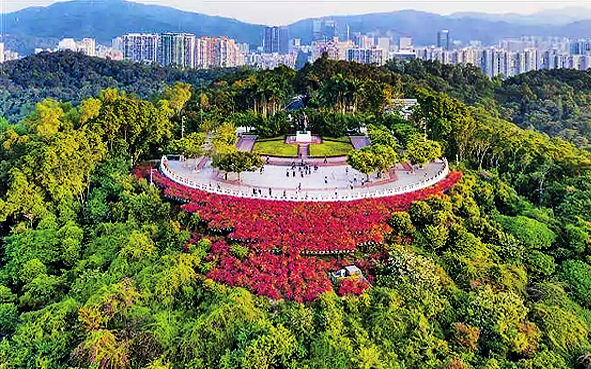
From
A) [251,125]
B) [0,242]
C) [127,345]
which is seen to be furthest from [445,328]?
[251,125]

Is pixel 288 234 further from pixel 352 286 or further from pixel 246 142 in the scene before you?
pixel 246 142

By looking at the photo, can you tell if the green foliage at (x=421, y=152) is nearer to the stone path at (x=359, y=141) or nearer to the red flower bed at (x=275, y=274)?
the stone path at (x=359, y=141)

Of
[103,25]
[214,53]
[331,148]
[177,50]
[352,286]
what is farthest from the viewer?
[103,25]

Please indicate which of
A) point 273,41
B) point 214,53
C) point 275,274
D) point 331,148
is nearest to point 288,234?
point 275,274

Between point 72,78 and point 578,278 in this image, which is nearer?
point 578,278

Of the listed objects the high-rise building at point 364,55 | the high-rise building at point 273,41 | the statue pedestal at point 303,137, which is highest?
the high-rise building at point 273,41

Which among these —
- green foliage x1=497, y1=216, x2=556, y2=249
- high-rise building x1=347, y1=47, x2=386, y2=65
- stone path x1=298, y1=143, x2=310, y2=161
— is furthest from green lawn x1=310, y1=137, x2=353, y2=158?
high-rise building x1=347, y1=47, x2=386, y2=65

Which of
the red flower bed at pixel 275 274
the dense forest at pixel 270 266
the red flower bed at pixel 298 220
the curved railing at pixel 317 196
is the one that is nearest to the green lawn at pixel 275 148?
the dense forest at pixel 270 266
